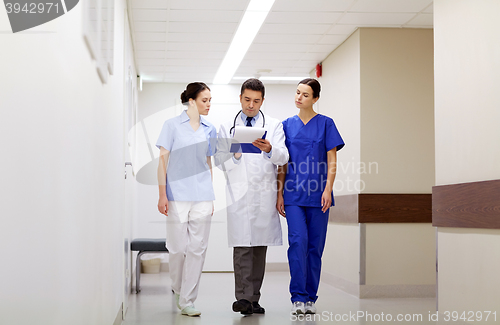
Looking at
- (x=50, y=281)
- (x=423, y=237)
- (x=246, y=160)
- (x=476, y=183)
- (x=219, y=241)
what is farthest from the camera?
(x=219, y=241)

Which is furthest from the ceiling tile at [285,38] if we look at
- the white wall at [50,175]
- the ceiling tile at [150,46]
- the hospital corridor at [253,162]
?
the white wall at [50,175]

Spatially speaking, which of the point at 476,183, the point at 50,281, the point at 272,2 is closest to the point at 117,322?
the point at 50,281

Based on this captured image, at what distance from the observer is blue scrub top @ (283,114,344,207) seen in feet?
11.3

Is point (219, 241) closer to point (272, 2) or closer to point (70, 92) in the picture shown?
point (272, 2)

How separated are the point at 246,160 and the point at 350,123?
6.10 ft

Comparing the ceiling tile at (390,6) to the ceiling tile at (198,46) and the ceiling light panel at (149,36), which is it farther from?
the ceiling light panel at (149,36)

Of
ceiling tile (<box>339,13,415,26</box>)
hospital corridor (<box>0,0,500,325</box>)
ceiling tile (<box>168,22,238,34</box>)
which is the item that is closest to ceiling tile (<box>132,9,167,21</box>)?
hospital corridor (<box>0,0,500,325</box>)

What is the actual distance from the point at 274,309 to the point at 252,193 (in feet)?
3.11

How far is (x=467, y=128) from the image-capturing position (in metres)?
2.95

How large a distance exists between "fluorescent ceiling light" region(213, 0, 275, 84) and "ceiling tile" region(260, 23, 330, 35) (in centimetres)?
10

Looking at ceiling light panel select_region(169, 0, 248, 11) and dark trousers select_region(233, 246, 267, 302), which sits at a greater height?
ceiling light panel select_region(169, 0, 248, 11)

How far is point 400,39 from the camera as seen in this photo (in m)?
4.80

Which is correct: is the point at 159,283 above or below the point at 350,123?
below

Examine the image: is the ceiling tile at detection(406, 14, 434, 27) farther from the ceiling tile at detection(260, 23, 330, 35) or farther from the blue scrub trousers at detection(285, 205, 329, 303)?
the blue scrub trousers at detection(285, 205, 329, 303)
